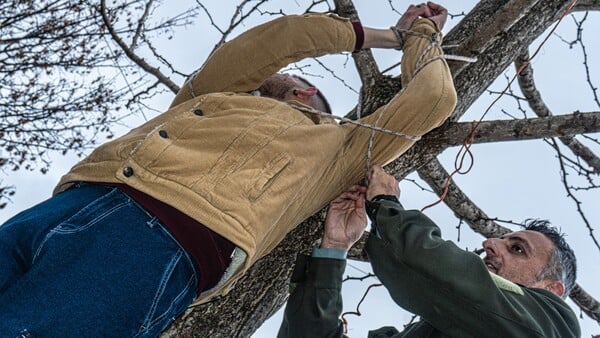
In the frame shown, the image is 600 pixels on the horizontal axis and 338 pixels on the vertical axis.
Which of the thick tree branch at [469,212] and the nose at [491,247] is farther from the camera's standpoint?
the thick tree branch at [469,212]

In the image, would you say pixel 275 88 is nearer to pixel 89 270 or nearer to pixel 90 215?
pixel 90 215

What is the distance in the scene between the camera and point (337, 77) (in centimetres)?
354

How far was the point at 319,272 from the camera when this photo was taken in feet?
7.12

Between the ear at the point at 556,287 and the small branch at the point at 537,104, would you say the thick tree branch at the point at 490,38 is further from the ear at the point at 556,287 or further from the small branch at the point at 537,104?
the ear at the point at 556,287

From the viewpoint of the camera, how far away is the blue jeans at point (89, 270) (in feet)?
5.27

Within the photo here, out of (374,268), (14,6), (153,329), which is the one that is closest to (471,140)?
(374,268)

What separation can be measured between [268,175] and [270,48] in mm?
620

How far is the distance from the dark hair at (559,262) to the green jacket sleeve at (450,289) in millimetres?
391

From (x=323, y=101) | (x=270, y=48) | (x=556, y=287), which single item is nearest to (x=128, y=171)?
(x=270, y=48)

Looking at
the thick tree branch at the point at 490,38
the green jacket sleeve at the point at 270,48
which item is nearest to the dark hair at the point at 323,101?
the green jacket sleeve at the point at 270,48

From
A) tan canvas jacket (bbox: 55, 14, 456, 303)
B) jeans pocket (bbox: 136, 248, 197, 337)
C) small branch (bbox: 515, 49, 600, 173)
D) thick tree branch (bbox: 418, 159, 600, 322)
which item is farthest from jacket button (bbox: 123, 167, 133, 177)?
small branch (bbox: 515, 49, 600, 173)

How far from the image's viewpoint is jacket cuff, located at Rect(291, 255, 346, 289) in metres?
2.16

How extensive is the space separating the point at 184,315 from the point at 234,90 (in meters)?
0.83

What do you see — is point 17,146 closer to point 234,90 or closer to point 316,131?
point 234,90
